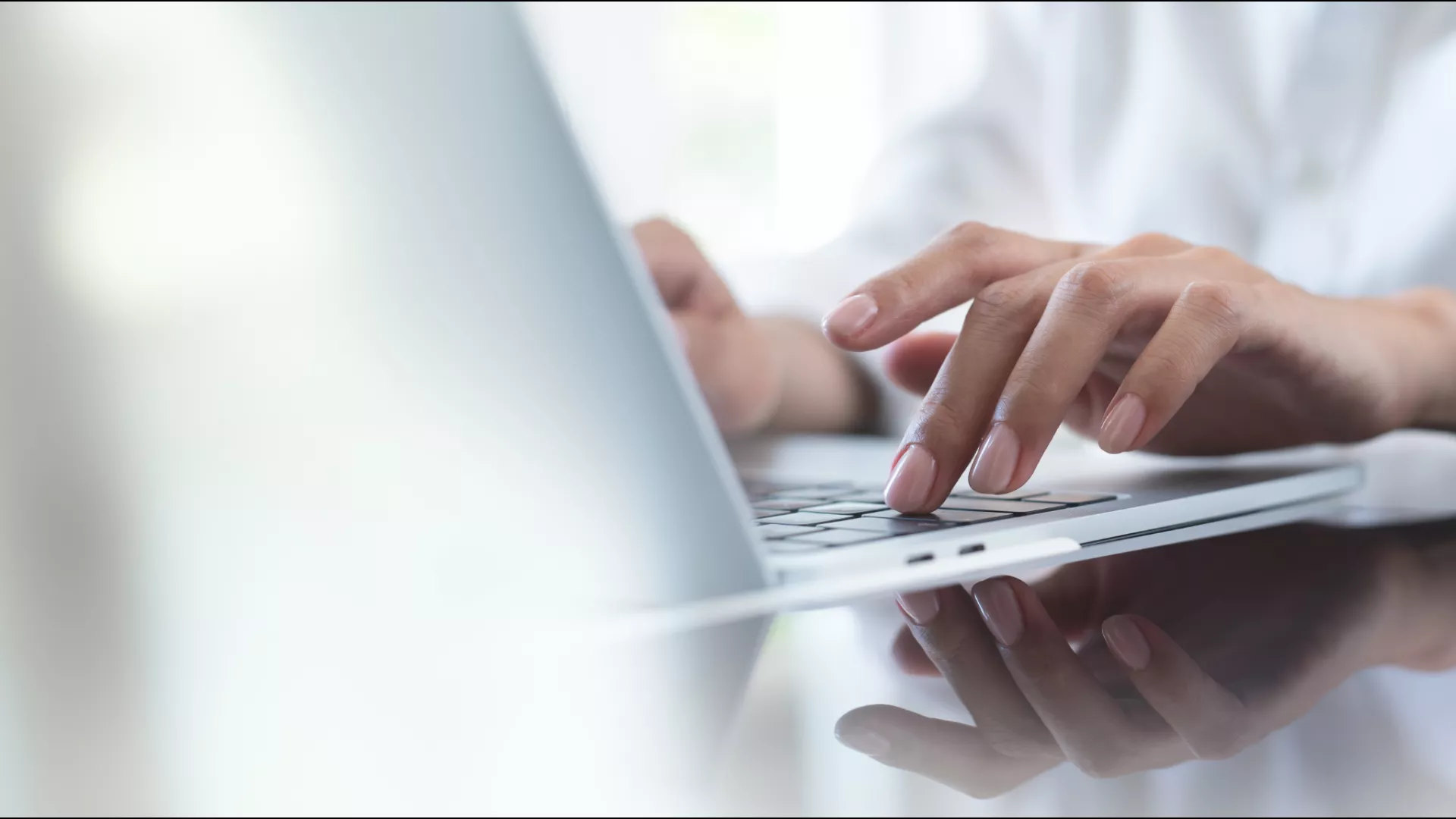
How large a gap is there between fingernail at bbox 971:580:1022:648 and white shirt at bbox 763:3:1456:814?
2.05 feet

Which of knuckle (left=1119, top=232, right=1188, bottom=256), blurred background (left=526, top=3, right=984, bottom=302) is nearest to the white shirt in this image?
knuckle (left=1119, top=232, right=1188, bottom=256)

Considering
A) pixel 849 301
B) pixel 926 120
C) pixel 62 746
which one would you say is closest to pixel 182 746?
pixel 62 746

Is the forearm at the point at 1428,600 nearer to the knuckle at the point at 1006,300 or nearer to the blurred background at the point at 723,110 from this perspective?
the knuckle at the point at 1006,300

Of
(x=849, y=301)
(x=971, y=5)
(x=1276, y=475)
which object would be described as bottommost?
(x=1276, y=475)

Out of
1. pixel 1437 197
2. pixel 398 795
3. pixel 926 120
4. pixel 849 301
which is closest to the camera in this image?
pixel 398 795

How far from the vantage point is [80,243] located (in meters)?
A: 0.22

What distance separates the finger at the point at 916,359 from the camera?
553 millimetres

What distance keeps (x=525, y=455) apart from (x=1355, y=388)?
432mm

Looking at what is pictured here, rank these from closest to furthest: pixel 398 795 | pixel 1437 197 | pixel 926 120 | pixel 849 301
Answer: pixel 398 795
pixel 849 301
pixel 1437 197
pixel 926 120

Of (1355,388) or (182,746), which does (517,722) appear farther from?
(1355,388)

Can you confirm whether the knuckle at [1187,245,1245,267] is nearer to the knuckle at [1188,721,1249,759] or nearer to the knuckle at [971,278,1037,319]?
the knuckle at [971,278,1037,319]

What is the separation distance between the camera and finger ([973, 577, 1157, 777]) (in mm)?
161

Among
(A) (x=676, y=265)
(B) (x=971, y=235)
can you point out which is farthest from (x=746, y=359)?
(B) (x=971, y=235)

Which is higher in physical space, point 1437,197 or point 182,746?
point 182,746
